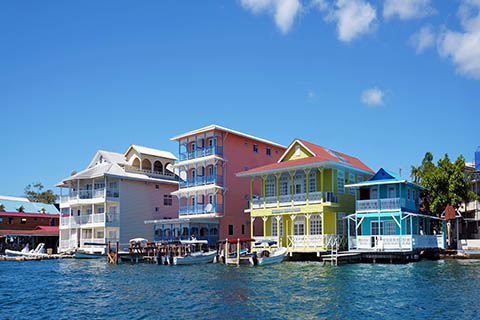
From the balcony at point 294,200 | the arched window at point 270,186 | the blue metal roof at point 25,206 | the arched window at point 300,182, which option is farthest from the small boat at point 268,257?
the blue metal roof at point 25,206

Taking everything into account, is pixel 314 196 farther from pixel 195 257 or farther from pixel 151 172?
pixel 151 172

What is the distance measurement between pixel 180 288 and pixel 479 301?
1331 cm

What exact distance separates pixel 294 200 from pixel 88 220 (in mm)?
24028

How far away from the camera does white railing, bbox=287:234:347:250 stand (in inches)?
1473

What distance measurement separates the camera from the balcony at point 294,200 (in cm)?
3875

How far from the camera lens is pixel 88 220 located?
173 feet

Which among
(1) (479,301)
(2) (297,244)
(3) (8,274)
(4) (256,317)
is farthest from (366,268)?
(3) (8,274)

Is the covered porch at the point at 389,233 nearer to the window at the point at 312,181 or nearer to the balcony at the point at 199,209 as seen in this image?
the window at the point at 312,181

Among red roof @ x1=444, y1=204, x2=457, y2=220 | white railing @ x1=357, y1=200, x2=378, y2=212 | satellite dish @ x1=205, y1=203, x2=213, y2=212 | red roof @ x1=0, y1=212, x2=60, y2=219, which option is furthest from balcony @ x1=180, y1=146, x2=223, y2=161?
red roof @ x1=0, y1=212, x2=60, y2=219

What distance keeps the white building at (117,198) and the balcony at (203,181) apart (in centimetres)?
553

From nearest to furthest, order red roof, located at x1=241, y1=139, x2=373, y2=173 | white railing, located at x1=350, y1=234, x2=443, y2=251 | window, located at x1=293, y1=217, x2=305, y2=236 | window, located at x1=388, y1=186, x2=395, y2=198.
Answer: white railing, located at x1=350, y1=234, x2=443, y2=251 < window, located at x1=388, y1=186, x2=395, y2=198 < red roof, located at x1=241, y1=139, x2=373, y2=173 < window, located at x1=293, y1=217, x2=305, y2=236

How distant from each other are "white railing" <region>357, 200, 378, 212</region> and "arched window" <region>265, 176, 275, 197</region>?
8658 millimetres

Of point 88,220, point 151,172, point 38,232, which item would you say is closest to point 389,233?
point 151,172

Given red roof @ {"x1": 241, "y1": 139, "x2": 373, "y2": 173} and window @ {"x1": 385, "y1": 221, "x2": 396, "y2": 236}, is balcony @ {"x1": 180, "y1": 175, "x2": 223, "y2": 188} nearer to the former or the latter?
red roof @ {"x1": 241, "y1": 139, "x2": 373, "y2": 173}
